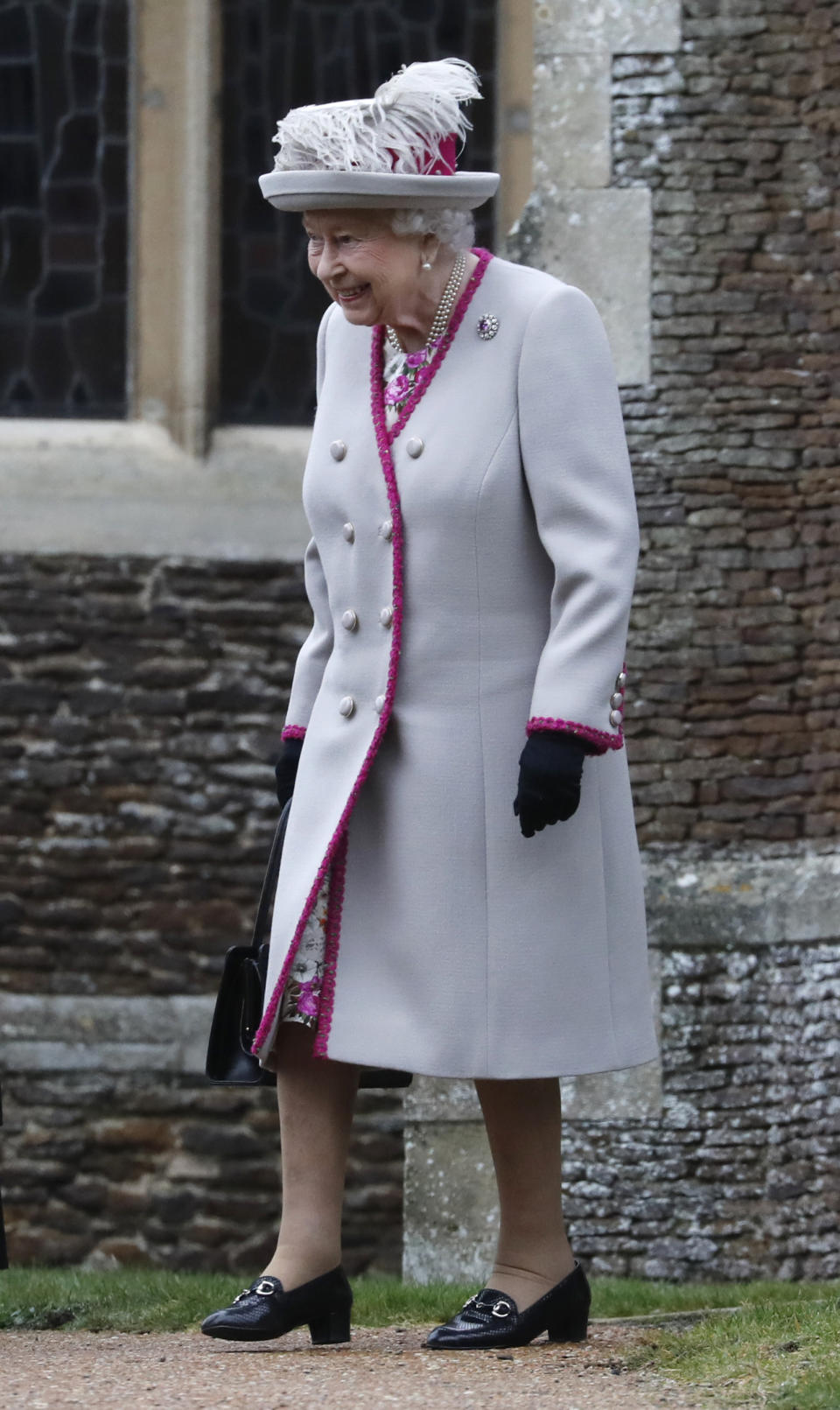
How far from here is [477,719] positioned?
3146 millimetres

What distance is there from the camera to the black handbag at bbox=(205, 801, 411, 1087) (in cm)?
332

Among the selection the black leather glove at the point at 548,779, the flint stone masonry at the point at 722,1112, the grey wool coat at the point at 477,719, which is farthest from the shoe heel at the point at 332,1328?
the flint stone masonry at the point at 722,1112

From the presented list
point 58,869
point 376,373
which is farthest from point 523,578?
point 58,869

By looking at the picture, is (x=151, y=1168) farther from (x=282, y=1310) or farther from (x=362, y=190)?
(x=362, y=190)

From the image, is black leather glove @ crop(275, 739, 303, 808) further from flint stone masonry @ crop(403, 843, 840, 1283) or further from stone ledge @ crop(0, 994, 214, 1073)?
stone ledge @ crop(0, 994, 214, 1073)

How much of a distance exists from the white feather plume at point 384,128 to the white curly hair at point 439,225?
0.07 m

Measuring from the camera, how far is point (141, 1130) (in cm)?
646

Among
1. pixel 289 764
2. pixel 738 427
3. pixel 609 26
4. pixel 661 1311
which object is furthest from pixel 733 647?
pixel 289 764

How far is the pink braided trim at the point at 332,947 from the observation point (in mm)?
3129

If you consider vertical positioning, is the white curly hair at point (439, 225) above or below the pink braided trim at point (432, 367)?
above

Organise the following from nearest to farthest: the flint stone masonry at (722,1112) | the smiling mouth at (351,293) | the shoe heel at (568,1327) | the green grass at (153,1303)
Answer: the smiling mouth at (351,293)
the shoe heel at (568,1327)
the green grass at (153,1303)
the flint stone masonry at (722,1112)

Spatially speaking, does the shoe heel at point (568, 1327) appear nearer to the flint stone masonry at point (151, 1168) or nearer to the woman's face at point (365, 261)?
the woman's face at point (365, 261)

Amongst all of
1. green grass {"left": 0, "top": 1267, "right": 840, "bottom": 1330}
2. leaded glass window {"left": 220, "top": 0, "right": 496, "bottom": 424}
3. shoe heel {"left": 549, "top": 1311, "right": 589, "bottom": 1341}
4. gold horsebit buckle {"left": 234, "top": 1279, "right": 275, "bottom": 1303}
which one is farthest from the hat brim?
leaded glass window {"left": 220, "top": 0, "right": 496, "bottom": 424}

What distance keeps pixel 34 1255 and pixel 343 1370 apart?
3.62 metres
